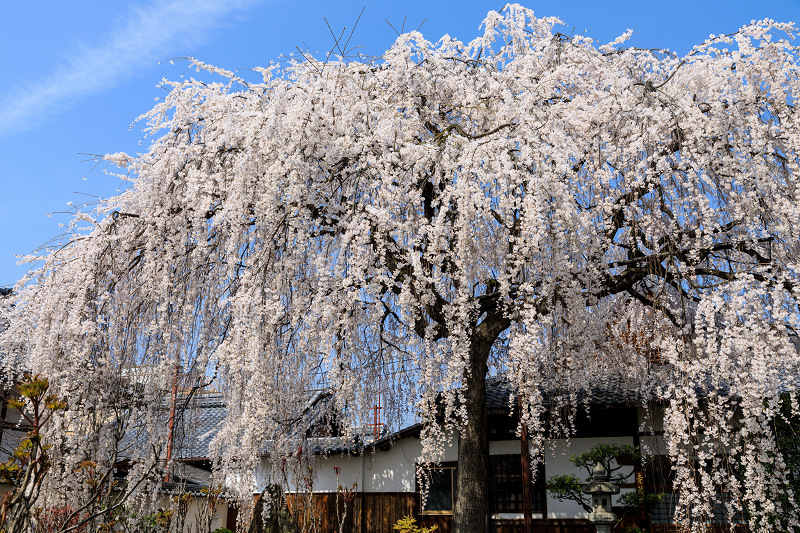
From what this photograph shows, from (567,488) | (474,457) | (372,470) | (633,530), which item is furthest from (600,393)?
(372,470)

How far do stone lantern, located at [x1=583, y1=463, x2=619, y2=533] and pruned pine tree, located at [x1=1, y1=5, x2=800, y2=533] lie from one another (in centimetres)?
142

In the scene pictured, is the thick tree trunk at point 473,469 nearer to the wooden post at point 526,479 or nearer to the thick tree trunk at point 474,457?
the thick tree trunk at point 474,457

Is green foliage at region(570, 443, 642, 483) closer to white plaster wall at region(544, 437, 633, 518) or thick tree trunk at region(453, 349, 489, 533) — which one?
white plaster wall at region(544, 437, 633, 518)

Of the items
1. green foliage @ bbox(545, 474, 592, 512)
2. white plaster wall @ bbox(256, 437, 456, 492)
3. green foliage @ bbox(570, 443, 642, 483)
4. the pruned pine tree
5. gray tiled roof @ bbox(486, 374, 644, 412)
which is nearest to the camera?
the pruned pine tree

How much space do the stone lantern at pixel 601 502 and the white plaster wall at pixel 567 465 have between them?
202cm

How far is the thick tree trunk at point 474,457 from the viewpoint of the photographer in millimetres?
6941

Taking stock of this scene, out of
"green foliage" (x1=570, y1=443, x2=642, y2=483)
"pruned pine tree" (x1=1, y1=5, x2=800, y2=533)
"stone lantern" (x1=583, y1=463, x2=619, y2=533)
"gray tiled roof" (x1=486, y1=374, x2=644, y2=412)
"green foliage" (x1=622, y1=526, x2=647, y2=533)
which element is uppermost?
"pruned pine tree" (x1=1, y1=5, x2=800, y2=533)

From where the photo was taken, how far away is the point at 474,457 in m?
7.09

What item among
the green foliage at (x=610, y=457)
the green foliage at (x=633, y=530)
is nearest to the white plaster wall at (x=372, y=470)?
the green foliage at (x=610, y=457)

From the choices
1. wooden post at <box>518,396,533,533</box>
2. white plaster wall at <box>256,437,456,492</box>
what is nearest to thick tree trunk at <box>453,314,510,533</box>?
wooden post at <box>518,396,533,533</box>

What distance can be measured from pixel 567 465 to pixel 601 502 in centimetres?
261

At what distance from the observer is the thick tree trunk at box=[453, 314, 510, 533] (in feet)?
22.8

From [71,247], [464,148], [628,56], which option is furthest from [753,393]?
[71,247]

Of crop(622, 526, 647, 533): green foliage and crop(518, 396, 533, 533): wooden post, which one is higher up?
crop(518, 396, 533, 533): wooden post
